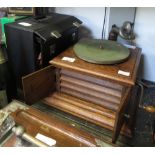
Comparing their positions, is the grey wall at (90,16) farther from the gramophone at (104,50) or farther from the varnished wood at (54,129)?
the varnished wood at (54,129)

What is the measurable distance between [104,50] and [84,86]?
0.82 ft

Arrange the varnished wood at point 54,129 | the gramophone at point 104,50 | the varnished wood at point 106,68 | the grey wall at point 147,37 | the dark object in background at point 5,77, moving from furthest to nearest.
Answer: the grey wall at point 147,37 → the dark object in background at point 5,77 → the gramophone at point 104,50 → the varnished wood at point 106,68 → the varnished wood at point 54,129

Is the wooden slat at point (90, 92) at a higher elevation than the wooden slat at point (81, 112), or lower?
higher

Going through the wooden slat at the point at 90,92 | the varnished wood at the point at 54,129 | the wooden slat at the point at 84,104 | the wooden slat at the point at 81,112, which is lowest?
the wooden slat at the point at 81,112

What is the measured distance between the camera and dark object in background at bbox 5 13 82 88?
3.74 feet

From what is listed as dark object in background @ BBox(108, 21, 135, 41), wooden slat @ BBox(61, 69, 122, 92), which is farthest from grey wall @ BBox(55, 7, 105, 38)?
wooden slat @ BBox(61, 69, 122, 92)

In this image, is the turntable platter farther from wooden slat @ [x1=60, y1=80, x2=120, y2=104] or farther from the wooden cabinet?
wooden slat @ [x1=60, y1=80, x2=120, y2=104]

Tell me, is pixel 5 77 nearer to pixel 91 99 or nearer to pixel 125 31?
pixel 91 99

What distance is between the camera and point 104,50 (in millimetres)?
1198

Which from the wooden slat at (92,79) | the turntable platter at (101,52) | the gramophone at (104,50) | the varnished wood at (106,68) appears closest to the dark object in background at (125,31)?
the gramophone at (104,50)

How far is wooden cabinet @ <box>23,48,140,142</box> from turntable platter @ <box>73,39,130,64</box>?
1.1 inches

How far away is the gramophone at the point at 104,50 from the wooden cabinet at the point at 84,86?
0.10ft

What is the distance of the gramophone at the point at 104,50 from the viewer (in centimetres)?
111

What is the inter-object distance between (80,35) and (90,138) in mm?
1150
